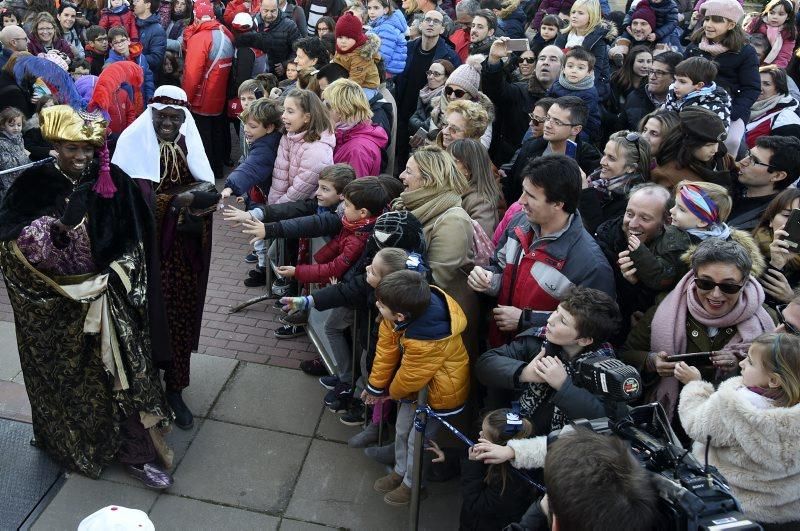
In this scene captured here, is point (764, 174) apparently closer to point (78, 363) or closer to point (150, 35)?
point (78, 363)

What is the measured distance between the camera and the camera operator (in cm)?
212

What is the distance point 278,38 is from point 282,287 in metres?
4.02

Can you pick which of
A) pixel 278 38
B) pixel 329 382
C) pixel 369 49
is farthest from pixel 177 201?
pixel 278 38

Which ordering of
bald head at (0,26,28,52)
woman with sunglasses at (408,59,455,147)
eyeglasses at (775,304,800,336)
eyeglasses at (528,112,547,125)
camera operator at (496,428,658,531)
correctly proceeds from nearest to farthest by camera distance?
camera operator at (496,428,658,531), eyeglasses at (775,304,800,336), eyeglasses at (528,112,547,125), woman with sunglasses at (408,59,455,147), bald head at (0,26,28,52)

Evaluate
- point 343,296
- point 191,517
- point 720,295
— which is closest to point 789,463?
point 720,295

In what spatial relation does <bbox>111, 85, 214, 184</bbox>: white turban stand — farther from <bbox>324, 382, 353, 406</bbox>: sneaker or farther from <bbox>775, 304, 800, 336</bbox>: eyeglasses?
<bbox>775, 304, 800, 336</bbox>: eyeglasses

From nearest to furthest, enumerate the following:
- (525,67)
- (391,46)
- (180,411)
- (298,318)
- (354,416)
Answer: (180,411) < (354,416) < (298,318) < (525,67) < (391,46)

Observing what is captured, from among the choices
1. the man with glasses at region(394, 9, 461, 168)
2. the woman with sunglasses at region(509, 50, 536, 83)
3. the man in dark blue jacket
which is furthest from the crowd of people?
the man in dark blue jacket

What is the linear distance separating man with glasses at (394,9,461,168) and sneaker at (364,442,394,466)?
4.08 meters

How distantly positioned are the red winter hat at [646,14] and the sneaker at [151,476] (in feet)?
21.0

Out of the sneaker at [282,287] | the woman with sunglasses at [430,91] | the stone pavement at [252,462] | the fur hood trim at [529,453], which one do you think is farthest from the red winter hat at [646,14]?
the fur hood trim at [529,453]

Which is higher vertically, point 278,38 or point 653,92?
point 653,92

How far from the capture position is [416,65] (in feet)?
25.9

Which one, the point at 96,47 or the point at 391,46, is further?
the point at 96,47
